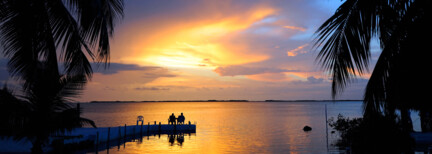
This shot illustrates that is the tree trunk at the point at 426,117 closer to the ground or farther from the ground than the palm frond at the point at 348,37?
closer to the ground

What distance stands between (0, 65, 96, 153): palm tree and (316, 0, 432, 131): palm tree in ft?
19.7

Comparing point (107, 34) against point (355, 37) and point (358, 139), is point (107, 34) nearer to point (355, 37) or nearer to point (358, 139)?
point (355, 37)

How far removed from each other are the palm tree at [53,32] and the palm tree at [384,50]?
3890 millimetres

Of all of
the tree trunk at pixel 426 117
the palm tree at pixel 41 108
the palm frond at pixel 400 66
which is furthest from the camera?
the palm tree at pixel 41 108

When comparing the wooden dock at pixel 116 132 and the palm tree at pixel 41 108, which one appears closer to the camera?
the palm tree at pixel 41 108

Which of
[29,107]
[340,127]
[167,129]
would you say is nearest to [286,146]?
[340,127]

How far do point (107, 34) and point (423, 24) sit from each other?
561cm

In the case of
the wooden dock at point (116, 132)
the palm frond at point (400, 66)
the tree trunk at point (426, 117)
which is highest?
the palm frond at point (400, 66)

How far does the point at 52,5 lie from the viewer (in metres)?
7.18

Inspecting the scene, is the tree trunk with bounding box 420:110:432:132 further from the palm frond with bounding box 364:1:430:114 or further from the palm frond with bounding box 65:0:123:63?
the palm frond with bounding box 65:0:123:63

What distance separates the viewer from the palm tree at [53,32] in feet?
20.9

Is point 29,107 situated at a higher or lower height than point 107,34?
lower

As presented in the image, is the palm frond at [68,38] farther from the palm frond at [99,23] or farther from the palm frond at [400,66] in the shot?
the palm frond at [400,66]

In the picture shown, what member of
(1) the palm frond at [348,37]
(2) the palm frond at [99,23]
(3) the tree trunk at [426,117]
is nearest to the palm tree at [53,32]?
(2) the palm frond at [99,23]
